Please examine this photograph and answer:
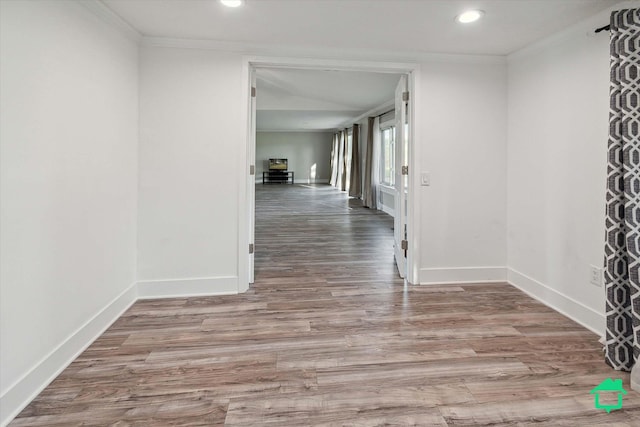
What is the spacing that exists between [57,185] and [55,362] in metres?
0.92

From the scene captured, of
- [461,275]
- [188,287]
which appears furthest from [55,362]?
[461,275]

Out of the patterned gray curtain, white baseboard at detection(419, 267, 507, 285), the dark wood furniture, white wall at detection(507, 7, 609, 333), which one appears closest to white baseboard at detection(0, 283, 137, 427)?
white baseboard at detection(419, 267, 507, 285)

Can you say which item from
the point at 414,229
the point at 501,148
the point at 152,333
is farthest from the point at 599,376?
the point at 152,333

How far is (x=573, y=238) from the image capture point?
Result: 2564 mm

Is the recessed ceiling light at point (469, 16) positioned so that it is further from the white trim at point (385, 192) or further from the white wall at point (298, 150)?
the white wall at point (298, 150)

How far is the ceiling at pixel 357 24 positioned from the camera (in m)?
2.24

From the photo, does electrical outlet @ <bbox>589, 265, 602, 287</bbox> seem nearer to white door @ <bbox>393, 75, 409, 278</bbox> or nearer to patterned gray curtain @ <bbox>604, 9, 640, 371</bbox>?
patterned gray curtain @ <bbox>604, 9, 640, 371</bbox>

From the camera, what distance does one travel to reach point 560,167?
266 cm

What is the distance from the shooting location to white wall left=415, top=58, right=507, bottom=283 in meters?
3.23

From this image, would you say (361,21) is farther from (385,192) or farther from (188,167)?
(385,192)

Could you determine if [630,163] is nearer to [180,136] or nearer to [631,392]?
[631,392]

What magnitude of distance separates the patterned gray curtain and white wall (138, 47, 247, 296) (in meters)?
2.49

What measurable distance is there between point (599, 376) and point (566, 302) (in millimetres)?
898

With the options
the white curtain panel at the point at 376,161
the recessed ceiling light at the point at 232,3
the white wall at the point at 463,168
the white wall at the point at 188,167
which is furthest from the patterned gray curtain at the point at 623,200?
the white curtain panel at the point at 376,161
